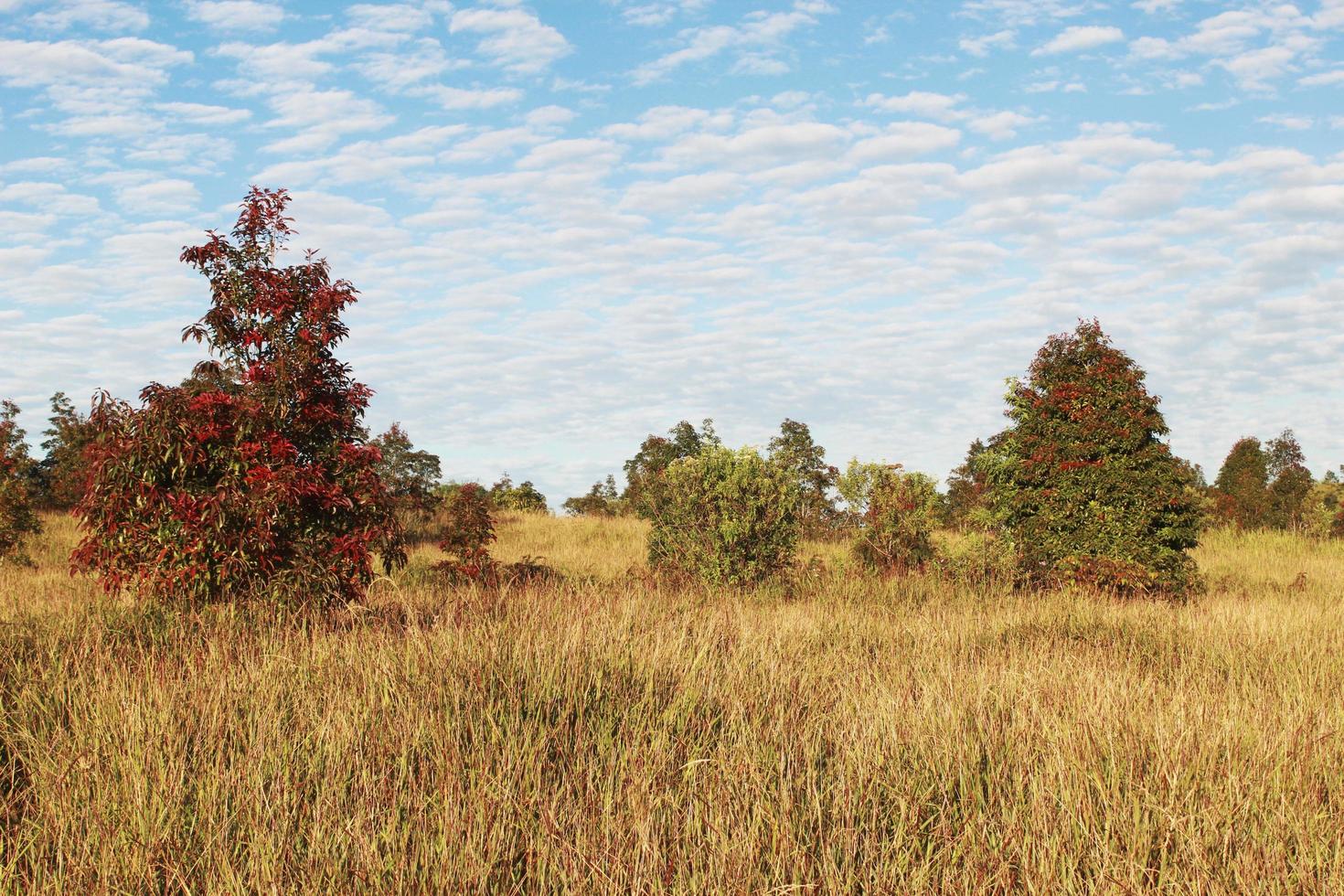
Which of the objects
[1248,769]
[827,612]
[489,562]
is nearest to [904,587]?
[827,612]

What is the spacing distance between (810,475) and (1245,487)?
50.2 feet

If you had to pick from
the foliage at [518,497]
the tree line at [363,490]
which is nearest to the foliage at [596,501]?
the foliage at [518,497]

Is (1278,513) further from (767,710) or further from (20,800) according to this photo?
(20,800)

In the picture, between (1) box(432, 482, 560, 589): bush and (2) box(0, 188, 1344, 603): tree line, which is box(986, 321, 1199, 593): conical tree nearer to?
(2) box(0, 188, 1344, 603): tree line

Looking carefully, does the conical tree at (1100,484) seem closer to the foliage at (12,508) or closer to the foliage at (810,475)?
the foliage at (810,475)

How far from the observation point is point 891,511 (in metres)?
13.3

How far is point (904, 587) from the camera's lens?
1074 centimetres

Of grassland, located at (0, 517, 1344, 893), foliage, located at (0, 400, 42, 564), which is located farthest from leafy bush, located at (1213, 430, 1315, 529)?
foliage, located at (0, 400, 42, 564)

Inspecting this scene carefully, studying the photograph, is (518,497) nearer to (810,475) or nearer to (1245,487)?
(810,475)

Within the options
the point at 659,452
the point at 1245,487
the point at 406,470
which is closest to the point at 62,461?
the point at 406,470

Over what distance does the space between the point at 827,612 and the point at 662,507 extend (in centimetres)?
406

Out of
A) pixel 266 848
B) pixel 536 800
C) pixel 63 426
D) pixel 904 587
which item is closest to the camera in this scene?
pixel 266 848

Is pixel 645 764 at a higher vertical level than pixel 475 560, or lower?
lower

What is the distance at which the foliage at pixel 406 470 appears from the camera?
62.8ft
